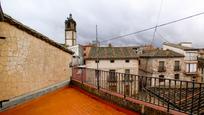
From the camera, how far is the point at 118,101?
6492 mm

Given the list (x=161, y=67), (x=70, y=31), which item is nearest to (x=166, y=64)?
(x=161, y=67)

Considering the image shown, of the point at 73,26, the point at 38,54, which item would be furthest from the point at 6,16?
the point at 73,26

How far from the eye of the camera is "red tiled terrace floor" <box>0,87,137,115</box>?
6098 mm

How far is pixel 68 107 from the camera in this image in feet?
21.8

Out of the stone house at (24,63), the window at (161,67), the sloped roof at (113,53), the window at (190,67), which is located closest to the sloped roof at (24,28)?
the stone house at (24,63)

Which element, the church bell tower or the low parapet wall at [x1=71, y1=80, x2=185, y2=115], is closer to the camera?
the low parapet wall at [x1=71, y1=80, x2=185, y2=115]

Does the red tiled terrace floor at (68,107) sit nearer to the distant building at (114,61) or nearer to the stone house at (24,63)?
the stone house at (24,63)

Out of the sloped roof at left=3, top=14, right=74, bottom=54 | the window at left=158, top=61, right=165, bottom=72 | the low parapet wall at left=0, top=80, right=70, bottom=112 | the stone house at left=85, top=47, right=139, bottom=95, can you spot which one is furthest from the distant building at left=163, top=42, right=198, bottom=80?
the sloped roof at left=3, top=14, right=74, bottom=54

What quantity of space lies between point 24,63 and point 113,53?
78.2ft

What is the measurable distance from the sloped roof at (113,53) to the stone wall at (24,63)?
788 inches

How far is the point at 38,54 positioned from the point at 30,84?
133 centimetres

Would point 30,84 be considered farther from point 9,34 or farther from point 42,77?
point 9,34

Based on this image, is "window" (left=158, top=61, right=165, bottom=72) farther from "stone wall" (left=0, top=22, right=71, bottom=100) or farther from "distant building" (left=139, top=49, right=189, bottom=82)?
"stone wall" (left=0, top=22, right=71, bottom=100)

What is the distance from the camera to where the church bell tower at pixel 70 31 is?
2162 cm
